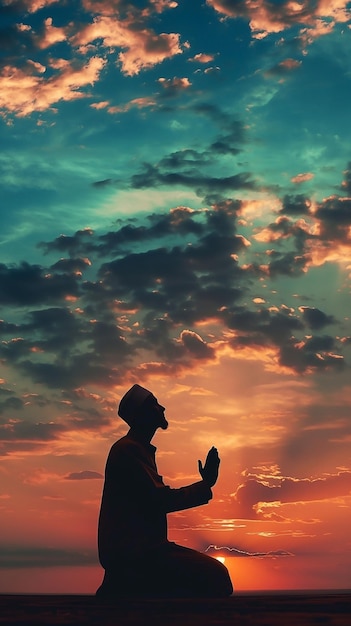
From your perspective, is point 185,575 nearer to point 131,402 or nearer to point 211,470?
point 211,470

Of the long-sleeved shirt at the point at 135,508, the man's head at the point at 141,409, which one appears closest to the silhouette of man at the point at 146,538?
the long-sleeved shirt at the point at 135,508

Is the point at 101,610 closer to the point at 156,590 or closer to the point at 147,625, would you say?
the point at 147,625

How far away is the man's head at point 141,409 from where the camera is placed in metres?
14.2

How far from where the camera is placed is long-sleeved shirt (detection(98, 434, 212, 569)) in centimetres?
1304

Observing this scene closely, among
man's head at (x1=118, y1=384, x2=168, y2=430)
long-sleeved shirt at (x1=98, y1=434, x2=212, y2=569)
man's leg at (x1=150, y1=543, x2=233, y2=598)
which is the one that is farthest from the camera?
man's head at (x1=118, y1=384, x2=168, y2=430)

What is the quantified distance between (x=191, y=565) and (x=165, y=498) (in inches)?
43.9

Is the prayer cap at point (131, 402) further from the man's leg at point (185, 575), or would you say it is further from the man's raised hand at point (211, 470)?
the man's leg at point (185, 575)

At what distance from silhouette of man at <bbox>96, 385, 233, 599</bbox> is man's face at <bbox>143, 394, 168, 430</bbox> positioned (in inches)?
25.7

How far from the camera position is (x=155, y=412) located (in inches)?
560

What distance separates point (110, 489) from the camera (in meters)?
13.6

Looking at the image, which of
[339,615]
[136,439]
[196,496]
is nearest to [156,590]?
[196,496]

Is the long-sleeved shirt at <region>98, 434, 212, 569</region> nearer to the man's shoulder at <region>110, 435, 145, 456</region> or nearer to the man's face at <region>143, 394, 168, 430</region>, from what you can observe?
the man's shoulder at <region>110, 435, 145, 456</region>

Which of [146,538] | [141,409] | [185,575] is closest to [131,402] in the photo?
[141,409]

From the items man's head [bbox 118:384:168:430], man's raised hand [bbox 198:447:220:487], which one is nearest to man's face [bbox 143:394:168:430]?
man's head [bbox 118:384:168:430]
